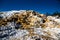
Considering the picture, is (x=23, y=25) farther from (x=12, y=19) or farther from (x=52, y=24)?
(x=52, y=24)

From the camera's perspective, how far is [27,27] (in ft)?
56.1

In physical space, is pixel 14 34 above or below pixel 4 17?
below

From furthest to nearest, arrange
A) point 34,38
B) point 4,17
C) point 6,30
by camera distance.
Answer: point 4,17, point 6,30, point 34,38

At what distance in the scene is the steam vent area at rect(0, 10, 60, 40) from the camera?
50.0ft

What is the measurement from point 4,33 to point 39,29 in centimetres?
405

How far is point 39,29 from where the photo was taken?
17.0 m

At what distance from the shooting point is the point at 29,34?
50.6 feet

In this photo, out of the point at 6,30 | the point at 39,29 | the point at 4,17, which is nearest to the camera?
the point at 6,30

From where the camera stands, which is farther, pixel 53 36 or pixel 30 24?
pixel 30 24

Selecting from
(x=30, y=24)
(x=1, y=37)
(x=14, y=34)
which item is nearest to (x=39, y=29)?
(x=30, y=24)

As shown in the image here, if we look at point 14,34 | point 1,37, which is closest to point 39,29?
point 14,34

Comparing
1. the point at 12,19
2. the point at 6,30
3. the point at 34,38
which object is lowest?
the point at 34,38

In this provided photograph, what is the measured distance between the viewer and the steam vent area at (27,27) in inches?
600

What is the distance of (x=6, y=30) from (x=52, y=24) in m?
6.23
